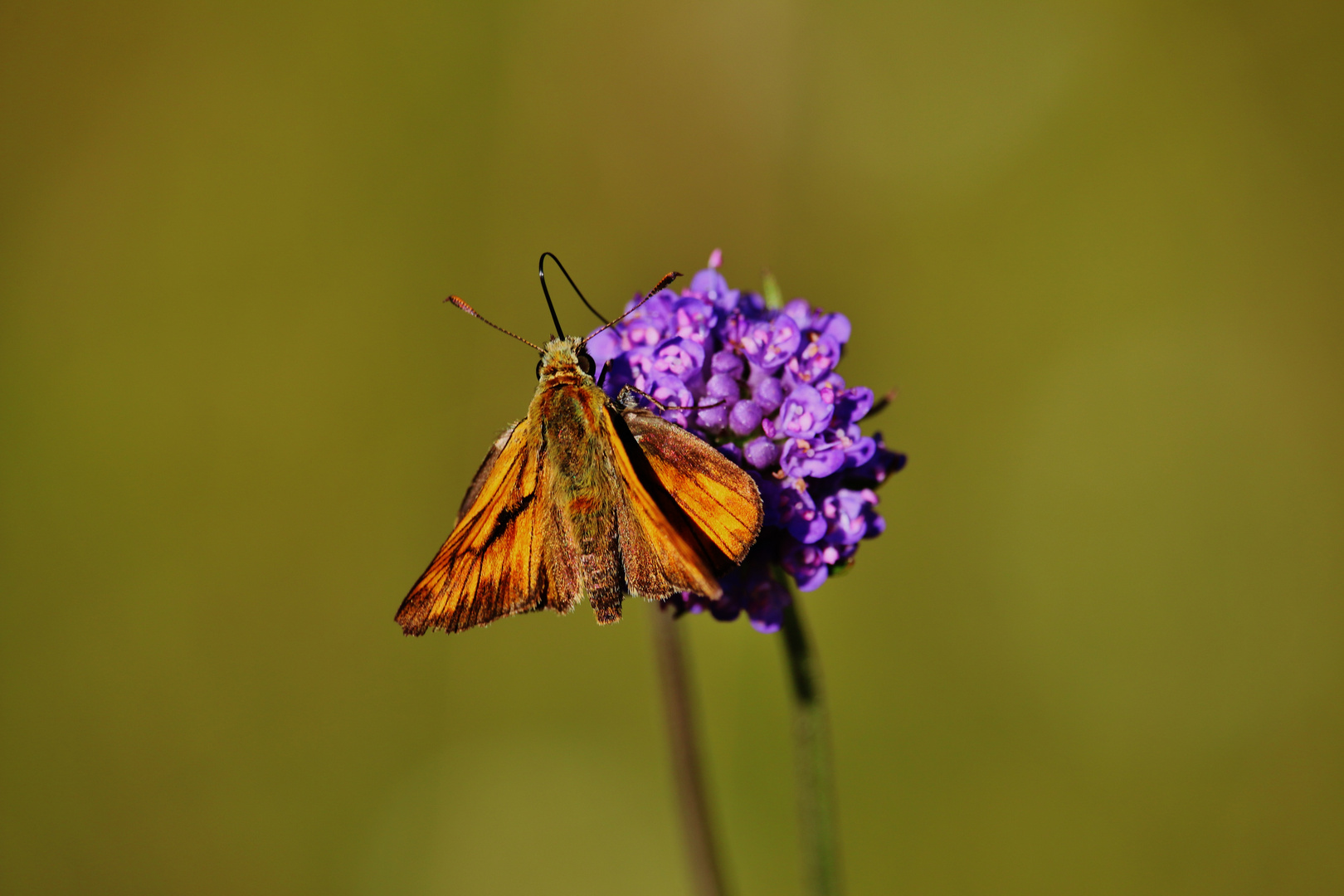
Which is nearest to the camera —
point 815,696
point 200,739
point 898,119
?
point 815,696

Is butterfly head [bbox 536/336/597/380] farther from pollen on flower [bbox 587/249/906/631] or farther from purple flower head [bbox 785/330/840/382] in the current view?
purple flower head [bbox 785/330/840/382]

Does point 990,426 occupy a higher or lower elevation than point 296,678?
higher

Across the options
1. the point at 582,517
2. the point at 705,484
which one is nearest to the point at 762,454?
the point at 705,484

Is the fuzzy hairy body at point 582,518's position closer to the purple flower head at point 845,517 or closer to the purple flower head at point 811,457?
the purple flower head at point 811,457

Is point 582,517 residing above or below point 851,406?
below

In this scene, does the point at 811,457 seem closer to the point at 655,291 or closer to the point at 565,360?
the point at 655,291

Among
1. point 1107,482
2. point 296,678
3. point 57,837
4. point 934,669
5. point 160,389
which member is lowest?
point 57,837

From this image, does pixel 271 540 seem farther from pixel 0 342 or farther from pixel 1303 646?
pixel 1303 646

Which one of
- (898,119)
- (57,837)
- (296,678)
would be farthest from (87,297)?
(898,119)

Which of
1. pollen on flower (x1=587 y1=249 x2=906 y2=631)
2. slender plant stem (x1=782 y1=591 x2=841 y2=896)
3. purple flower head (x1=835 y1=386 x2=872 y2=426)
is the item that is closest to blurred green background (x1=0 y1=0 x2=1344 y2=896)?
slender plant stem (x1=782 y1=591 x2=841 y2=896)
